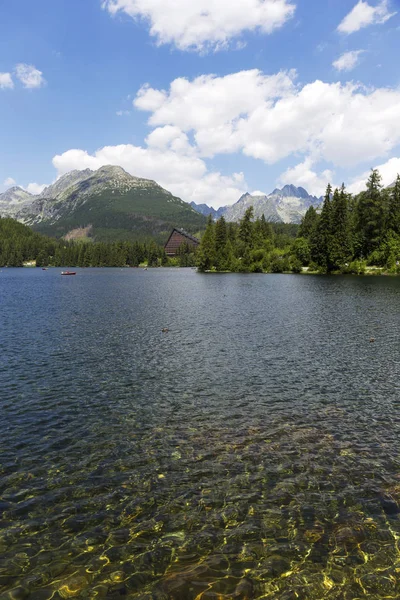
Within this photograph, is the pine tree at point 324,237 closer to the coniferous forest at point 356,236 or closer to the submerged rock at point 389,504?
the coniferous forest at point 356,236

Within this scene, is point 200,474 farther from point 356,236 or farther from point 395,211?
point 395,211

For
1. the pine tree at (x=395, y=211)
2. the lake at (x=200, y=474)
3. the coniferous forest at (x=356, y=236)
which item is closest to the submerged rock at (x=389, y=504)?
the lake at (x=200, y=474)

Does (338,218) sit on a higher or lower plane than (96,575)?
higher

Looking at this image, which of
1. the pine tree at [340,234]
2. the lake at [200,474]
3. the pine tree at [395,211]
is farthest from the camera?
the pine tree at [395,211]

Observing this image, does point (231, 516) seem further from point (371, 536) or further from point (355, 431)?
point (355, 431)

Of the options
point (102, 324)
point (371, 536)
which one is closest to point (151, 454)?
point (371, 536)

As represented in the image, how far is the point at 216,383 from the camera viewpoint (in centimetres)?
2645

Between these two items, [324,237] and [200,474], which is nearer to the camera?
[200,474]

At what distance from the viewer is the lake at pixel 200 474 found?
1027 cm

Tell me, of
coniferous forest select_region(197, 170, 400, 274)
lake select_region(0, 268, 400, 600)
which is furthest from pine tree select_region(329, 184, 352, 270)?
lake select_region(0, 268, 400, 600)

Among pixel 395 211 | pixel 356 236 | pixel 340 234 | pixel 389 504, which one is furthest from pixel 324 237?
pixel 389 504

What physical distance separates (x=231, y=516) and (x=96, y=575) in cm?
461

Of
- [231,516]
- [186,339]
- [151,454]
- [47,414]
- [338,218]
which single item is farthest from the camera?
[338,218]

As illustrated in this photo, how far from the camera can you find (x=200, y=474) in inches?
593
